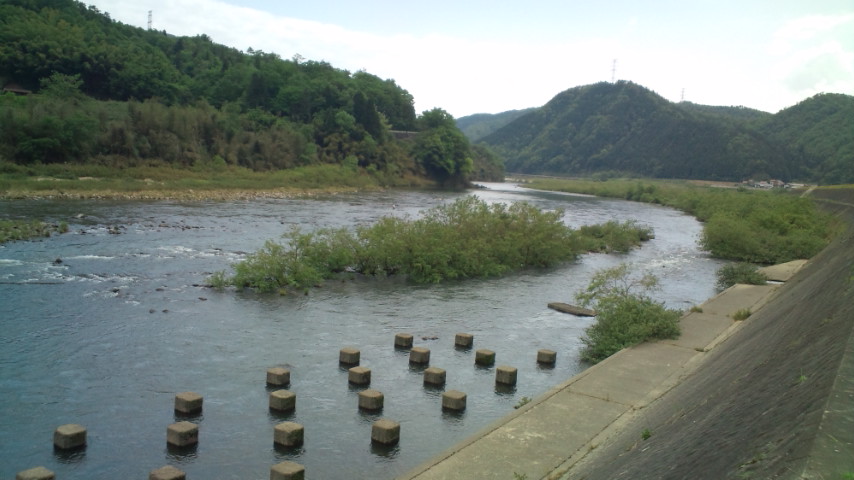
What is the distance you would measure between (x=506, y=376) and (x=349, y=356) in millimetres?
3476

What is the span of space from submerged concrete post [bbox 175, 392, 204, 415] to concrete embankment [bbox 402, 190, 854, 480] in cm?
490

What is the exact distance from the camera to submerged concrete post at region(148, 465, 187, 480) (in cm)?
892

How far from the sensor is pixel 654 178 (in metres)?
143

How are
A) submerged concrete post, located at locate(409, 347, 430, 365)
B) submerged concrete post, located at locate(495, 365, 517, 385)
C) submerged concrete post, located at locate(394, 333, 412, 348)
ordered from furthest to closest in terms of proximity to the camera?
submerged concrete post, located at locate(394, 333, 412, 348) < submerged concrete post, located at locate(409, 347, 430, 365) < submerged concrete post, located at locate(495, 365, 517, 385)

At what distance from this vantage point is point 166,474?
898 centimetres

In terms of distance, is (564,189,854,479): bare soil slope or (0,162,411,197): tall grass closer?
(564,189,854,479): bare soil slope

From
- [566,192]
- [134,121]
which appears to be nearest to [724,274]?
[134,121]

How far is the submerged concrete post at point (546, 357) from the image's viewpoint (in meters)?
15.7

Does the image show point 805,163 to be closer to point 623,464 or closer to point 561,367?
point 561,367

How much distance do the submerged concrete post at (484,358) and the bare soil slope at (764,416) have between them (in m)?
4.98

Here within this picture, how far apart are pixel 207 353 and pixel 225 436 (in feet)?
15.7

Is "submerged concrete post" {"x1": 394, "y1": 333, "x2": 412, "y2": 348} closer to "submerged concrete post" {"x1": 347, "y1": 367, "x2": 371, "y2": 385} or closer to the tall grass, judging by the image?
"submerged concrete post" {"x1": 347, "y1": 367, "x2": 371, "y2": 385}

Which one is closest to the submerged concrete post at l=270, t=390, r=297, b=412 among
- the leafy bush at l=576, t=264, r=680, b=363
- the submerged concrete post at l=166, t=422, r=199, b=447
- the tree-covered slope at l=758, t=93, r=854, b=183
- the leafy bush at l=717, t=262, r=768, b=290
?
the submerged concrete post at l=166, t=422, r=199, b=447

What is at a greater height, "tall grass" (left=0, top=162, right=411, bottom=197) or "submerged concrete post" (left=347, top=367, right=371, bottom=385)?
"tall grass" (left=0, top=162, right=411, bottom=197)
